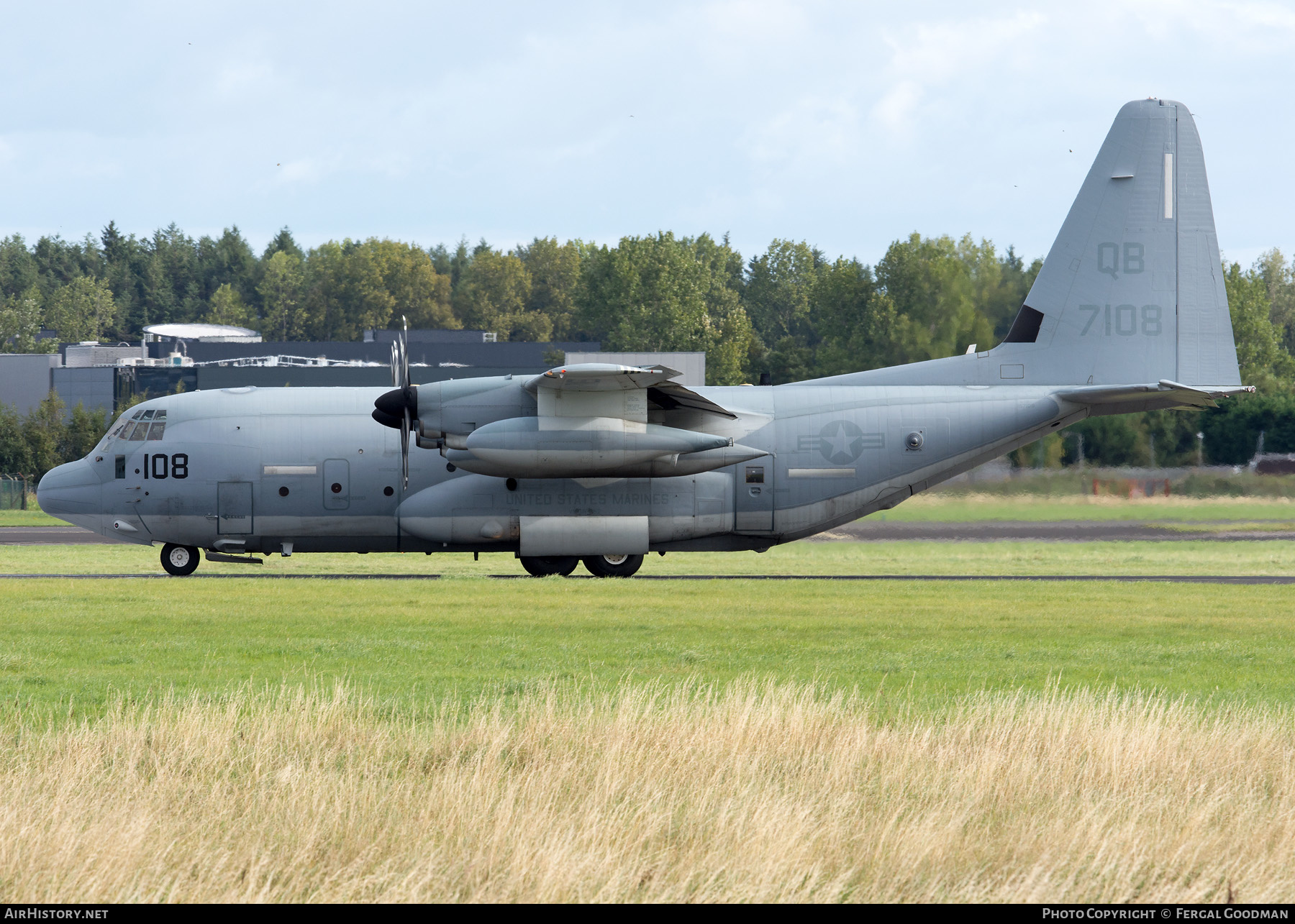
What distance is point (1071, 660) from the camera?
17.1 meters

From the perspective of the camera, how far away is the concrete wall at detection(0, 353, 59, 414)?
8412 cm

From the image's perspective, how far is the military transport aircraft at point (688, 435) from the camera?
2859cm

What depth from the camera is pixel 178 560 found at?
30.8 m

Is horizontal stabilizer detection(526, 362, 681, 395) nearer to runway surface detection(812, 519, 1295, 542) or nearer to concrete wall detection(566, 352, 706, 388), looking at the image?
runway surface detection(812, 519, 1295, 542)

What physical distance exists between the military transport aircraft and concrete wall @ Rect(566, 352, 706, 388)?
30.8 meters

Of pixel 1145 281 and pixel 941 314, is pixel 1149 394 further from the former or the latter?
pixel 941 314

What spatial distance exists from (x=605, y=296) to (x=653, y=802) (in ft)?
367

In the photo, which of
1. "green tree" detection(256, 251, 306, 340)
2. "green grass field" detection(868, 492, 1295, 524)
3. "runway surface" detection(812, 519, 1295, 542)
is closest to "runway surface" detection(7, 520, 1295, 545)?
"runway surface" detection(812, 519, 1295, 542)

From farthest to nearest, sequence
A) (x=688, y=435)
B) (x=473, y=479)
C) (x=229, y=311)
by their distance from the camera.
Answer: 1. (x=229, y=311)
2. (x=473, y=479)
3. (x=688, y=435)

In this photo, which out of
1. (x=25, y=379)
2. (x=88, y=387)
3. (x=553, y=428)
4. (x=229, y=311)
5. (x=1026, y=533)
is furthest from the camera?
(x=229, y=311)

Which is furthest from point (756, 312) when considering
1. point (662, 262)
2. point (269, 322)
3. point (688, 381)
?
point (688, 381)

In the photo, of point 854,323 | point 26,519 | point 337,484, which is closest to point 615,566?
point 337,484
